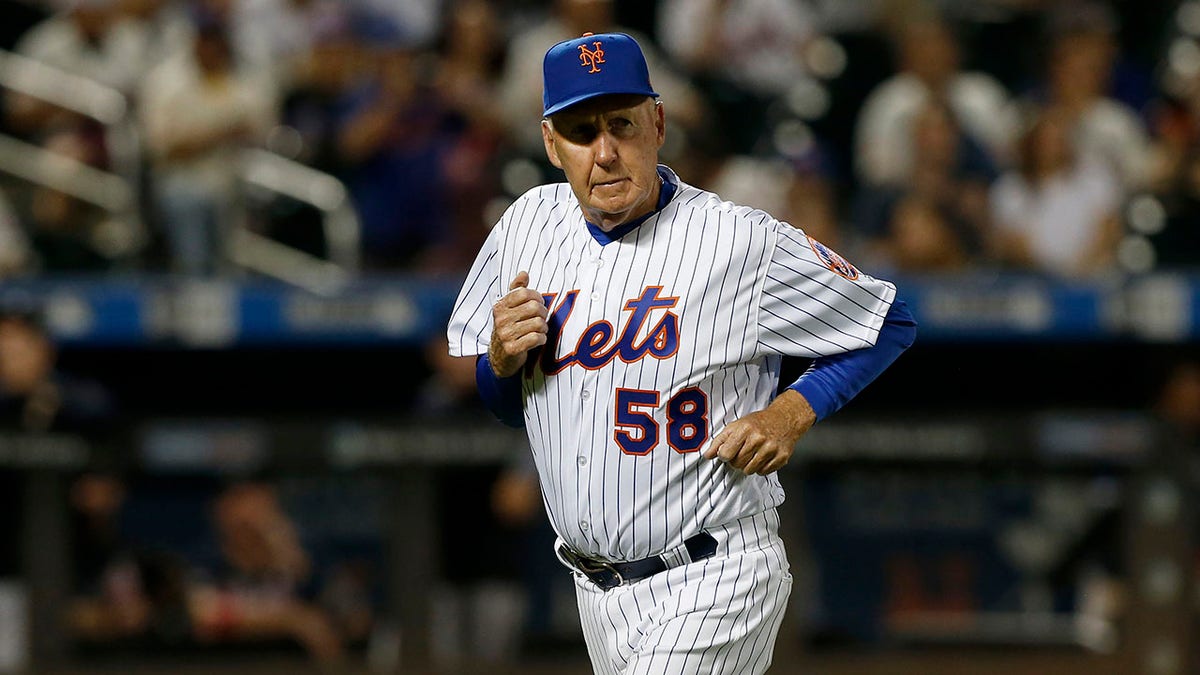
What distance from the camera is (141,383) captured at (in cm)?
757

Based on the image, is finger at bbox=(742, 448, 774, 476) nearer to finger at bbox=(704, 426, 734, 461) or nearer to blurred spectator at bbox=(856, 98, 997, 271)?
finger at bbox=(704, 426, 734, 461)

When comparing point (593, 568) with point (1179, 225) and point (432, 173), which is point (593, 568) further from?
point (1179, 225)

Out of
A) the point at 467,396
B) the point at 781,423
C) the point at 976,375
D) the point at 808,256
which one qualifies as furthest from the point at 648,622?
the point at 976,375

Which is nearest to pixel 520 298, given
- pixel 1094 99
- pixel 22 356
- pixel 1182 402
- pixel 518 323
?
pixel 518 323

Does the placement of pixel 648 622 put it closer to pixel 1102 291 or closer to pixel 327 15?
pixel 1102 291

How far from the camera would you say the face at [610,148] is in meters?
3.20

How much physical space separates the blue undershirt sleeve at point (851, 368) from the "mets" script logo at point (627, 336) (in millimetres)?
254

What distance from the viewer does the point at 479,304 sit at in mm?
3566

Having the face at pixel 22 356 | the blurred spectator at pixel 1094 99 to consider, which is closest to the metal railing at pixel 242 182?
the face at pixel 22 356

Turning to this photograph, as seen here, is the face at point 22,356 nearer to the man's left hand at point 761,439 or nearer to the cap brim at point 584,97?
the cap brim at point 584,97

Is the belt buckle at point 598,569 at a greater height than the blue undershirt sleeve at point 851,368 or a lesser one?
lesser

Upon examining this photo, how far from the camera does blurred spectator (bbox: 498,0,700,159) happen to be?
762 centimetres

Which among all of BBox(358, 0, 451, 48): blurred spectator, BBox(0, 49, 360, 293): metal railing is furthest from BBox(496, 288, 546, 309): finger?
BBox(358, 0, 451, 48): blurred spectator

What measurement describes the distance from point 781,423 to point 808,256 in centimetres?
32
